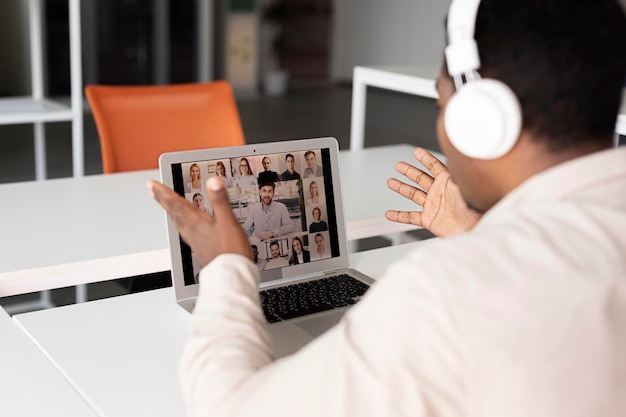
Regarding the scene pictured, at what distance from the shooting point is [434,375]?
65 centimetres

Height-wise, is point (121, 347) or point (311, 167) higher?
point (311, 167)

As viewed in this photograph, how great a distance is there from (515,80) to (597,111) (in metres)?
0.08

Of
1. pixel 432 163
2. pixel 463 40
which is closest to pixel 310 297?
pixel 432 163

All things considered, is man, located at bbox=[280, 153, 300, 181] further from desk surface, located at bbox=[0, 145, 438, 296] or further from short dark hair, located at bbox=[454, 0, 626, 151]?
short dark hair, located at bbox=[454, 0, 626, 151]

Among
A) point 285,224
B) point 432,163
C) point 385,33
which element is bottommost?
point 285,224

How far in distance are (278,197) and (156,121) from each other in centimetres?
135

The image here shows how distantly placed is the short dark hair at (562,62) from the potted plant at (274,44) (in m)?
8.34

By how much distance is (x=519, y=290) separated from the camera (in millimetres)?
646

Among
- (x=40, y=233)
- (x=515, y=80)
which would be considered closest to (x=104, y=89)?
(x=40, y=233)

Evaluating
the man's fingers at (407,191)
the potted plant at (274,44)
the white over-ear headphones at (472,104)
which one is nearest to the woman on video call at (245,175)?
the man's fingers at (407,191)

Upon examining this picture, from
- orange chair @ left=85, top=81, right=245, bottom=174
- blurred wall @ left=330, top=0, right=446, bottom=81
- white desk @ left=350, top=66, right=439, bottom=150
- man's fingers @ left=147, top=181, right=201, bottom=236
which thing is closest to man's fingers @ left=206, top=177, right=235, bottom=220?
man's fingers @ left=147, top=181, right=201, bottom=236

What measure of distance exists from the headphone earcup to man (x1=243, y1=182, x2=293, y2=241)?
69 cm

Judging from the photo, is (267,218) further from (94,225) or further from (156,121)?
(156,121)

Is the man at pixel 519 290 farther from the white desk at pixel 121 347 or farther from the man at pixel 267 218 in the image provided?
the man at pixel 267 218
